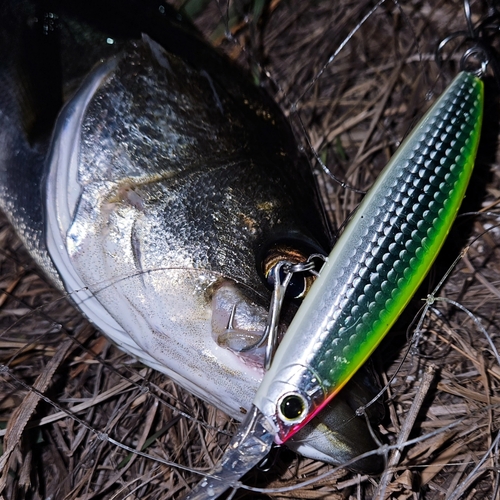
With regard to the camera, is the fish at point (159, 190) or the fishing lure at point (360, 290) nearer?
the fishing lure at point (360, 290)

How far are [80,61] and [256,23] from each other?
3.89ft

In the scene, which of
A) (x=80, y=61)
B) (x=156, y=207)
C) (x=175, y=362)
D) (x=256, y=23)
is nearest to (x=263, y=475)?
(x=175, y=362)

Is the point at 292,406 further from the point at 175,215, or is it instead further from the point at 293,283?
the point at 175,215

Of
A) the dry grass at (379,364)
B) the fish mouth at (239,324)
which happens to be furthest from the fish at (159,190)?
the dry grass at (379,364)

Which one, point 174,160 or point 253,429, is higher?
point 174,160

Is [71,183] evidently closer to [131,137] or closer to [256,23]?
[131,137]

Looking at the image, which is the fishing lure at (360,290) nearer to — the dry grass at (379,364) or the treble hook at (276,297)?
the treble hook at (276,297)

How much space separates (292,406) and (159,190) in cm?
69

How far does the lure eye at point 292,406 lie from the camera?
1405 millimetres

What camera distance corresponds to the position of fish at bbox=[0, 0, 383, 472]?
1.53 metres

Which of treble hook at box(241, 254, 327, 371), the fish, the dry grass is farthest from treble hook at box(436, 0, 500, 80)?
treble hook at box(241, 254, 327, 371)

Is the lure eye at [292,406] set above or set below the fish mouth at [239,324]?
below

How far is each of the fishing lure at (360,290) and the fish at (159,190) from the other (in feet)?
0.29

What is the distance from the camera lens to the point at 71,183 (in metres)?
1.74
